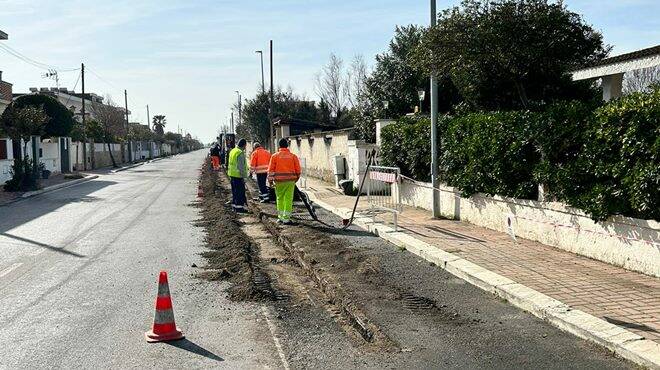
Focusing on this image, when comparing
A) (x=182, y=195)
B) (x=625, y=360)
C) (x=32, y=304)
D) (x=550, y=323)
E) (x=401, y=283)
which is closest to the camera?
(x=625, y=360)

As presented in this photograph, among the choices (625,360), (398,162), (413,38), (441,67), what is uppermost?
(413,38)

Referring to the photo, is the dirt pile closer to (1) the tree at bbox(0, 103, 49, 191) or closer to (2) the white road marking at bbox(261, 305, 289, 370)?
(2) the white road marking at bbox(261, 305, 289, 370)

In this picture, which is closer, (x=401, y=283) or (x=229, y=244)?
(x=401, y=283)

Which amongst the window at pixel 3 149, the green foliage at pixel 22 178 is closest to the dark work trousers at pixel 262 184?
the green foliage at pixel 22 178

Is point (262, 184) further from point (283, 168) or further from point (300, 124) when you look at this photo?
point (300, 124)

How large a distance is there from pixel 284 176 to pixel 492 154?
14.2 feet

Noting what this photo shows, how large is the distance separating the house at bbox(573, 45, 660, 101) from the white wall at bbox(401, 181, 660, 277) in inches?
150

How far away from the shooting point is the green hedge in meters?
7.44

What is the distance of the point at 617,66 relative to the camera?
43.4 feet

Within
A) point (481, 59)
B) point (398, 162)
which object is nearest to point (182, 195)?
point (398, 162)

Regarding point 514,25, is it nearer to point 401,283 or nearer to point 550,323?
point 401,283

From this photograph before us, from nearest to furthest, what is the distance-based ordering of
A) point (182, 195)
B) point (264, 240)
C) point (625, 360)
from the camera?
point (625, 360) < point (264, 240) < point (182, 195)

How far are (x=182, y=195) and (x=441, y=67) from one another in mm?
12427

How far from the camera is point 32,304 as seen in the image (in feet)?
23.4
